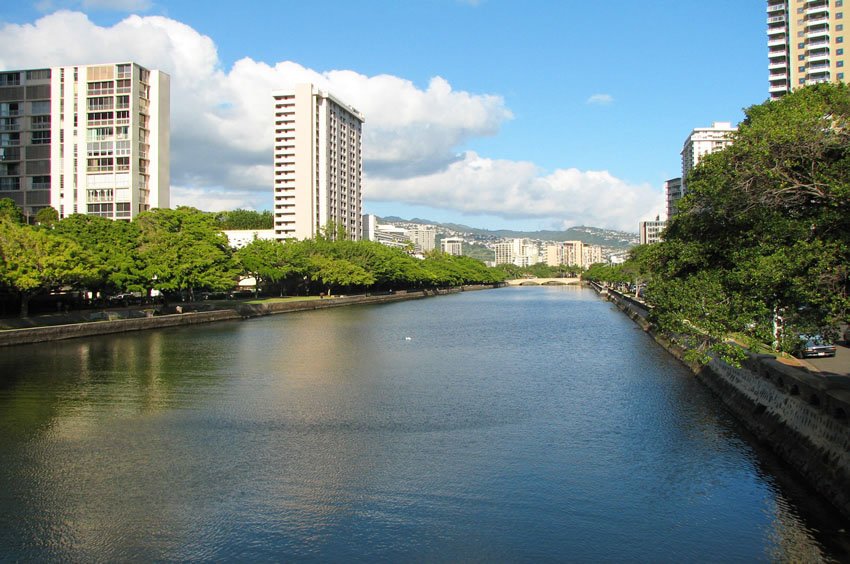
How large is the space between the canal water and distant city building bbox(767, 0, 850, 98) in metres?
80.3

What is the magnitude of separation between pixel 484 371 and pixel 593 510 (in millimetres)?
17609

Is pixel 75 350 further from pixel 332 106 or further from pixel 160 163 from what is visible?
pixel 332 106

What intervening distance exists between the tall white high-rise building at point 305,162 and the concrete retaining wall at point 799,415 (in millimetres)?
121549

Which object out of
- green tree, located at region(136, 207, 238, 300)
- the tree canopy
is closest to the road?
the tree canopy

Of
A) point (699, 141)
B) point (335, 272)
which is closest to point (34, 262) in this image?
point (335, 272)

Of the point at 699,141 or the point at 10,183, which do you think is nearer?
the point at 10,183

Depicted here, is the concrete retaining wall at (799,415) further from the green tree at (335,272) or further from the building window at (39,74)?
the building window at (39,74)

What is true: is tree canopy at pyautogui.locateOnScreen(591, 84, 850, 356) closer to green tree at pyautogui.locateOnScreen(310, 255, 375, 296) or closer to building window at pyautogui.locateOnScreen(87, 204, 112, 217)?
green tree at pyautogui.locateOnScreen(310, 255, 375, 296)

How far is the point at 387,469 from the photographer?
16500 mm

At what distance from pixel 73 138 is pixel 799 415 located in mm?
85217

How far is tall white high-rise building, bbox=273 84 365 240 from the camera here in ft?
470

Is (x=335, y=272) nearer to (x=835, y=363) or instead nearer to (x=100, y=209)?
(x=100, y=209)

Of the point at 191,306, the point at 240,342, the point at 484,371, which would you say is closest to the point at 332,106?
the point at 191,306

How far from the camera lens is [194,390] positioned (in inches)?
1059
